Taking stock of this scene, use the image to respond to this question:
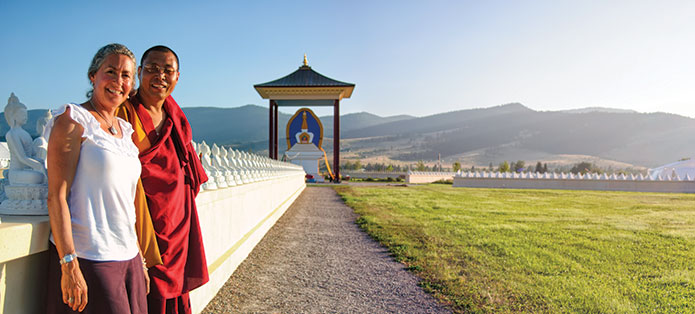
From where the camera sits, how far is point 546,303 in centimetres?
427

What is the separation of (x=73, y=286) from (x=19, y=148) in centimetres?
80

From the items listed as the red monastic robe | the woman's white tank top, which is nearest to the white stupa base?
the red monastic robe

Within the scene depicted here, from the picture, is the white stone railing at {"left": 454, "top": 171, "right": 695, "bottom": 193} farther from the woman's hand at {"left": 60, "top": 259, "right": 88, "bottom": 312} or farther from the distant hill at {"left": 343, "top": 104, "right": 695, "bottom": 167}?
the distant hill at {"left": 343, "top": 104, "right": 695, "bottom": 167}

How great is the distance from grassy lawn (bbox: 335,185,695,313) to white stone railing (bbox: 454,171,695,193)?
20.3m

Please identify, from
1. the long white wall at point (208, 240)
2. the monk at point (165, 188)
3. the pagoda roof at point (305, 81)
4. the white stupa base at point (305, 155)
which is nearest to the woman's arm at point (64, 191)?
the long white wall at point (208, 240)

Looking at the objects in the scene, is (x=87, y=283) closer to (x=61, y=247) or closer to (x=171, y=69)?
(x=61, y=247)

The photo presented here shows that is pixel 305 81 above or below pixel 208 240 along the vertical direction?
above

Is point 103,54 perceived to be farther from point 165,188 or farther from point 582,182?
point 582,182

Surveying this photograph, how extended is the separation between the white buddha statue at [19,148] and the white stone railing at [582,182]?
32.2 metres

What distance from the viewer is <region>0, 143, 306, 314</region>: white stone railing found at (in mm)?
1742

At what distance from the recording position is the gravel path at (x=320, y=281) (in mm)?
4180

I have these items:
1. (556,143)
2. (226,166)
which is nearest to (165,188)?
(226,166)

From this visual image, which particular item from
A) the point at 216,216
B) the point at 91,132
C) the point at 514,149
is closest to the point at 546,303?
the point at 216,216

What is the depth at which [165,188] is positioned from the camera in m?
2.43
